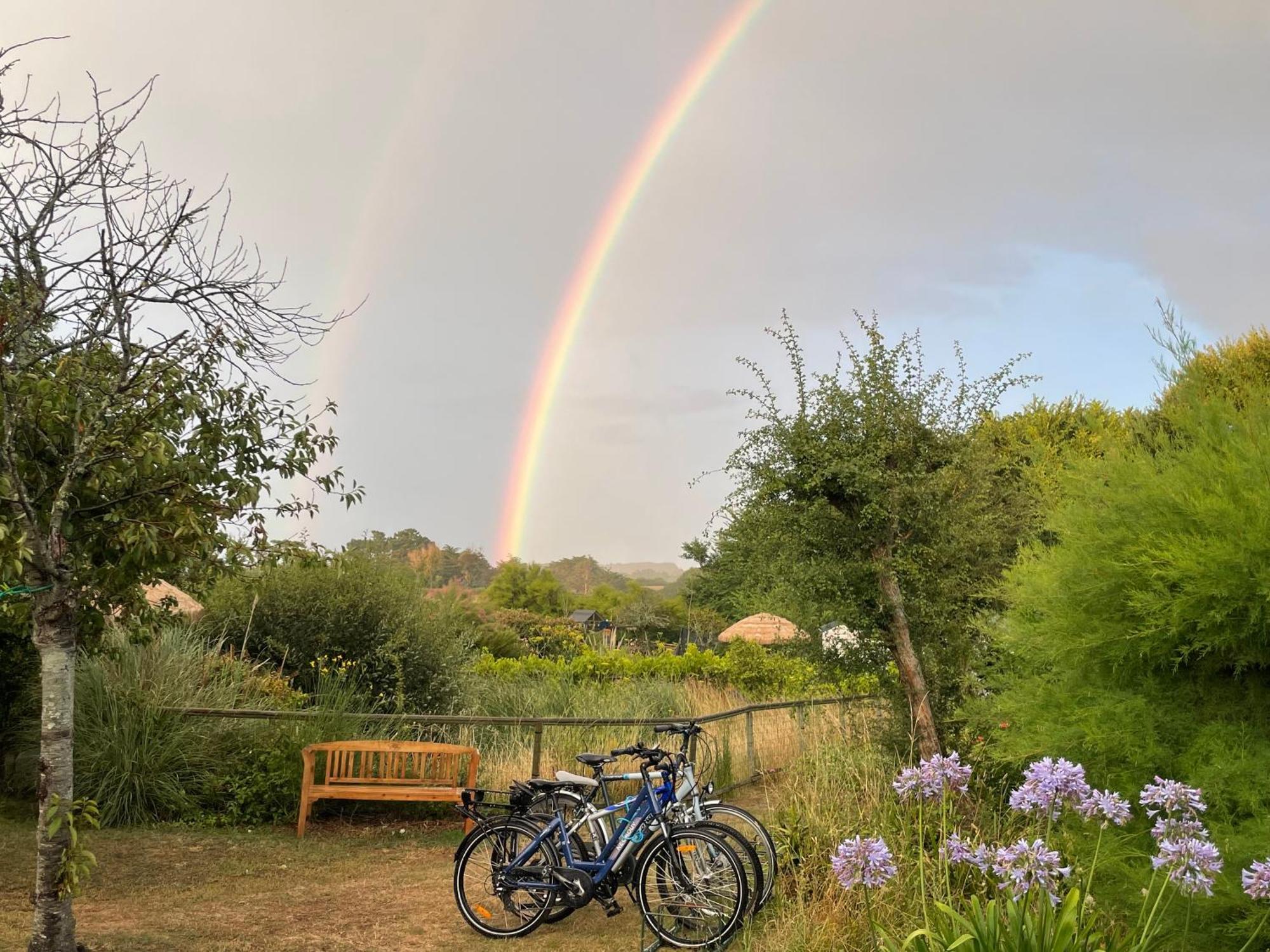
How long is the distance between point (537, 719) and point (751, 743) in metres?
2.71

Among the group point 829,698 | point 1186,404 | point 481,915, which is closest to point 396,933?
point 481,915

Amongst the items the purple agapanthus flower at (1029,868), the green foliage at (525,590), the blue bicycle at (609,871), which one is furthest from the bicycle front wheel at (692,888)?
the green foliage at (525,590)

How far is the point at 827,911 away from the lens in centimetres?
479

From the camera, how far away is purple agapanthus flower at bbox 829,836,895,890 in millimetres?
3145

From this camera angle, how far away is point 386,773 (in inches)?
333

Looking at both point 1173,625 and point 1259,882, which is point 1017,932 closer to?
point 1259,882

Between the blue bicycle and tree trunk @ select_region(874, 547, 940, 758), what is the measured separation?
8.89ft

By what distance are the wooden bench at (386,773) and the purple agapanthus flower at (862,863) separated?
526cm

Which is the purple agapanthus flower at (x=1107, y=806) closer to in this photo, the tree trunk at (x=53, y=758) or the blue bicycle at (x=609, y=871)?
the blue bicycle at (x=609, y=871)

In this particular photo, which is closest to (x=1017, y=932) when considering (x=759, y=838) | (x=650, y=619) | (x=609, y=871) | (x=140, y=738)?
(x=759, y=838)

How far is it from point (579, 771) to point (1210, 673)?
20.7 feet

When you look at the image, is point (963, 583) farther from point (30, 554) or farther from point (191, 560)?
point (30, 554)

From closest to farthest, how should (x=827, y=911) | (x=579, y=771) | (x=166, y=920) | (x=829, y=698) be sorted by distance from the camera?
(x=827, y=911), (x=166, y=920), (x=579, y=771), (x=829, y=698)

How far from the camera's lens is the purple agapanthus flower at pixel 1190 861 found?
106 inches
